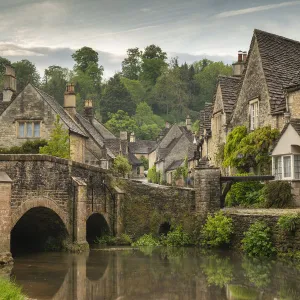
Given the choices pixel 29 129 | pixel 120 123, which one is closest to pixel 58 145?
pixel 29 129

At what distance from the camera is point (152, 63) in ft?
511

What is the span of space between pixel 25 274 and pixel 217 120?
2279 cm

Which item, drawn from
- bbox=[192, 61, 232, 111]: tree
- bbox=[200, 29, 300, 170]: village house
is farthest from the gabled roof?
bbox=[192, 61, 232, 111]: tree

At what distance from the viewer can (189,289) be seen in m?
17.3

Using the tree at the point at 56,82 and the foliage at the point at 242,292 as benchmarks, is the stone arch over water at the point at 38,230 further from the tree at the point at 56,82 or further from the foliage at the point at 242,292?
the tree at the point at 56,82

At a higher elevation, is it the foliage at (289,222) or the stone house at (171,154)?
the stone house at (171,154)

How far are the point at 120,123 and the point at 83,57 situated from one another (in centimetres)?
4533

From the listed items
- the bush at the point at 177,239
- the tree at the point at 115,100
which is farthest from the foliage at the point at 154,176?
the bush at the point at 177,239

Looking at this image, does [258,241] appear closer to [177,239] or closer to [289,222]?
[289,222]

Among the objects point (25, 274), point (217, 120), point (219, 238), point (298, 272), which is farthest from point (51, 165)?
point (217, 120)

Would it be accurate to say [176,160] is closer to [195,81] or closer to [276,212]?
[276,212]

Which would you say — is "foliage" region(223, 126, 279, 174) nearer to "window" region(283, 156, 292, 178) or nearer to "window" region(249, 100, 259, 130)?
"window" region(249, 100, 259, 130)

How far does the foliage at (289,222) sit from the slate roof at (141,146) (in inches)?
3095

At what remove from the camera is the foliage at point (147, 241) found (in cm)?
2948
